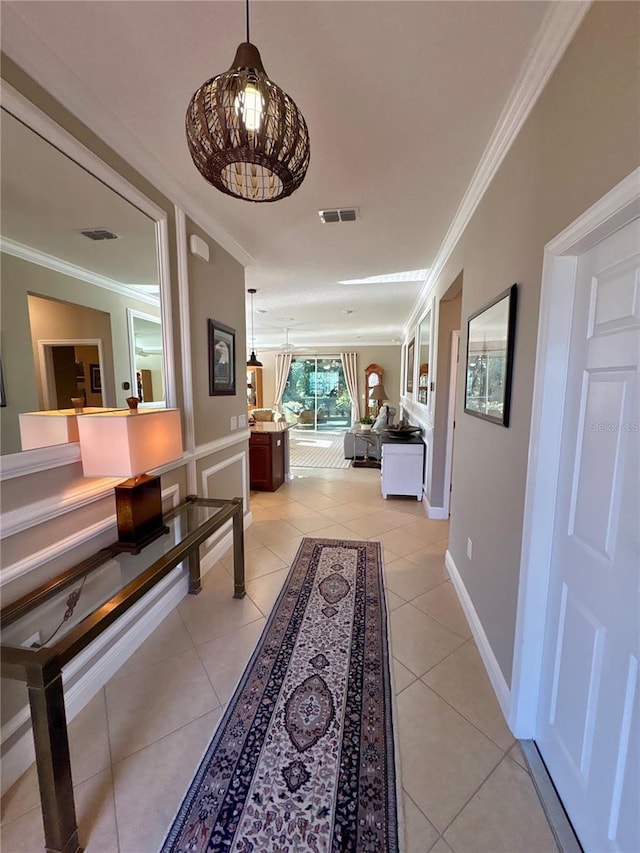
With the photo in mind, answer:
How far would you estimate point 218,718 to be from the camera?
147 cm

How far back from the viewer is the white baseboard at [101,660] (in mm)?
1247

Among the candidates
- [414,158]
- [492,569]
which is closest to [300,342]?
[414,158]

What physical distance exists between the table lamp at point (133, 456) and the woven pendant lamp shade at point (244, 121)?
102 cm

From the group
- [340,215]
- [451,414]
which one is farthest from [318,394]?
[340,215]

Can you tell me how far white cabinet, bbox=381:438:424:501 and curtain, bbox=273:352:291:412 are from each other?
6415 millimetres

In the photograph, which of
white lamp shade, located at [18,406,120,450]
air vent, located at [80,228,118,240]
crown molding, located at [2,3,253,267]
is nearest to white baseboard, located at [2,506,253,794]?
white lamp shade, located at [18,406,120,450]

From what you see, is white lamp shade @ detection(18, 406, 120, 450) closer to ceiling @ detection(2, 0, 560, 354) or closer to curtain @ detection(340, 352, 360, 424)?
ceiling @ detection(2, 0, 560, 354)

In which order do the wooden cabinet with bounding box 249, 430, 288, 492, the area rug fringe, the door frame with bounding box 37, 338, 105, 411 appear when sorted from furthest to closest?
the area rug fringe < the wooden cabinet with bounding box 249, 430, 288, 492 < the door frame with bounding box 37, 338, 105, 411

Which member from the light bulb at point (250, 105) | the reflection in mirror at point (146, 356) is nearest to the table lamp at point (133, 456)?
the reflection in mirror at point (146, 356)

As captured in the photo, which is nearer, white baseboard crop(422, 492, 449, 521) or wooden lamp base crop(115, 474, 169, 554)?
wooden lamp base crop(115, 474, 169, 554)

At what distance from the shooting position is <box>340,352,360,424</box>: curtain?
9.58 meters

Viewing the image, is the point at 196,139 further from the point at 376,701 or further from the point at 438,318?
the point at 438,318

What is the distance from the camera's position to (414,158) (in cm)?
180

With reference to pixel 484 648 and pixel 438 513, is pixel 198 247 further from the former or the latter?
pixel 438 513
